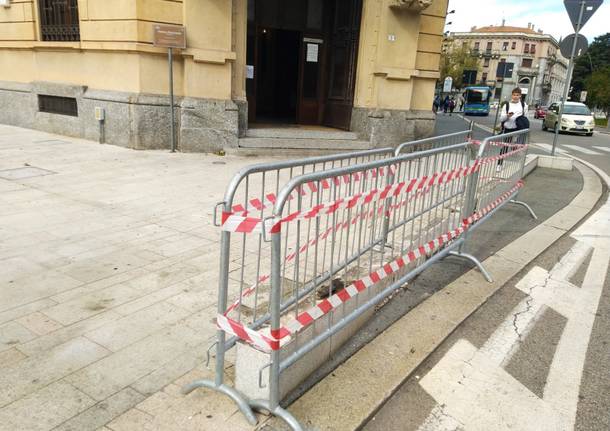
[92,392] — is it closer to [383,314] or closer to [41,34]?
[383,314]

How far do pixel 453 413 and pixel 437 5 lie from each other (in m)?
12.3

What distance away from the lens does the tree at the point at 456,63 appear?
59.7 metres

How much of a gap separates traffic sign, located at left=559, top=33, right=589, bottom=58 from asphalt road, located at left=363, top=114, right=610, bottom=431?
835 cm

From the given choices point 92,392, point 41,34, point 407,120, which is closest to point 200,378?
point 92,392

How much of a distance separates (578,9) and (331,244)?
10.6 metres

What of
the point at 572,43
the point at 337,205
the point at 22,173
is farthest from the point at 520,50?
the point at 337,205

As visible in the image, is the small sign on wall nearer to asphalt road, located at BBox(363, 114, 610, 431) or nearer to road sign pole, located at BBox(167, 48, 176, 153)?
road sign pole, located at BBox(167, 48, 176, 153)

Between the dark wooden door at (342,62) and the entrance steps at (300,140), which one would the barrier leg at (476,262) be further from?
the dark wooden door at (342,62)

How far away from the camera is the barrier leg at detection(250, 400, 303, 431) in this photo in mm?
2418

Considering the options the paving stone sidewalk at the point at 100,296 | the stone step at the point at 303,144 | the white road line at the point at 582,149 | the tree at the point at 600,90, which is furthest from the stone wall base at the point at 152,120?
the tree at the point at 600,90

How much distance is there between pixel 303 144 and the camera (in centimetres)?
1152

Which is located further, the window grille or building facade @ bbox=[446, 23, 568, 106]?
building facade @ bbox=[446, 23, 568, 106]

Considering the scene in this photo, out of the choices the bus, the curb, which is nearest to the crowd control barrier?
the curb

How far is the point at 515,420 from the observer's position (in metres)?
2.75
